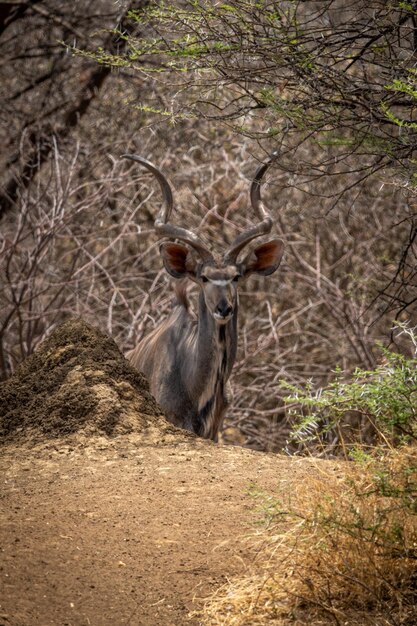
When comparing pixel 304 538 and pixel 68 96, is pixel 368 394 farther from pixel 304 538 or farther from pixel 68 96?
pixel 68 96

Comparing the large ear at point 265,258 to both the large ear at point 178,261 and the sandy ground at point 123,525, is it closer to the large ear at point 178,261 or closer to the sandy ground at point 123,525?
the large ear at point 178,261

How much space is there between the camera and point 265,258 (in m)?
8.30

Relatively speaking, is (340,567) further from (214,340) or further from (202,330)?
(202,330)

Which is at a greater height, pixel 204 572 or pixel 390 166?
pixel 390 166

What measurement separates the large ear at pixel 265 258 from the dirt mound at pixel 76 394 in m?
2.14

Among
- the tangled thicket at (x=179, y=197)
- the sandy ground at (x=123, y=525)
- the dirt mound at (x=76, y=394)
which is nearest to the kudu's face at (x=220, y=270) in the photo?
the dirt mound at (x=76, y=394)

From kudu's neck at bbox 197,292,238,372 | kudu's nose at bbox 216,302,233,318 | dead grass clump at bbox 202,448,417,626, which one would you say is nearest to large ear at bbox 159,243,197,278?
kudu's neck at bbox 197,292,238,372

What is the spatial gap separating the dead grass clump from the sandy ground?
0.51 ft

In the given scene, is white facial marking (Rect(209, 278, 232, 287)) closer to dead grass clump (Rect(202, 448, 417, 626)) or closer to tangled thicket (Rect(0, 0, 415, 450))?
tangled thicket (Rect(0, 0, 415, 450))

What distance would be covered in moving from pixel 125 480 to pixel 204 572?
99cm

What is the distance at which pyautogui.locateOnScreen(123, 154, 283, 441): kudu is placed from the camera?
775cm

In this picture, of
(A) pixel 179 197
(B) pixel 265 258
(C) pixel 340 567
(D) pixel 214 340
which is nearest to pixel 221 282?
(D) pixel 214 340

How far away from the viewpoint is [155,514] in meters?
4.63

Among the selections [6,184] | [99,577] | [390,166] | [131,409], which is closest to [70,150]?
[6,184]
